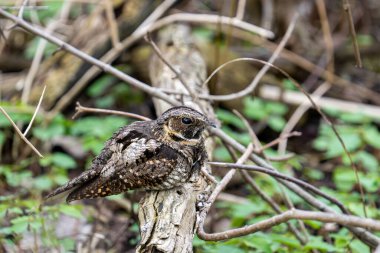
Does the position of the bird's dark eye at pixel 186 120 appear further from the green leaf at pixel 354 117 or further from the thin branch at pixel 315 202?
the green leaf at pixel 354 117

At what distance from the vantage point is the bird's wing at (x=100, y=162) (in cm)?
315

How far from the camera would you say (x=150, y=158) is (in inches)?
123

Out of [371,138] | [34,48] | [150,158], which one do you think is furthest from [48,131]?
[371,138]

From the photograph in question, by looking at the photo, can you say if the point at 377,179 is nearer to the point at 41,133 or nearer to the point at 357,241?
the point at 357,241

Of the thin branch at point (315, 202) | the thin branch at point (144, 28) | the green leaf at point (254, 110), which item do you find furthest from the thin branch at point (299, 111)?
the thin branch at point (315, 202)

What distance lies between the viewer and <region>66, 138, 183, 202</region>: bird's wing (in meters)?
3.04

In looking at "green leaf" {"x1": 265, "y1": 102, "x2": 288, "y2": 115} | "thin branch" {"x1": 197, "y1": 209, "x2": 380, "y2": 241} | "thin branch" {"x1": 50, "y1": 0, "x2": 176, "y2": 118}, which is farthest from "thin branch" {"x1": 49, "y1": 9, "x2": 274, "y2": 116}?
"thin branch" {"x1": 197, "y1": 209, "x2": 380, "y2": 241}

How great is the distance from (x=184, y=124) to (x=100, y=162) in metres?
0.49

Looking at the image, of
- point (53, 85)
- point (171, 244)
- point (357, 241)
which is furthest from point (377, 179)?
point (53, 85)

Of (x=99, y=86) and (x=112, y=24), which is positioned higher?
(x=112, y=24)

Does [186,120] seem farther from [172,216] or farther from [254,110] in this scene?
[254,110]

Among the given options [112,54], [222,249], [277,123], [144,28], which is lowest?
[222,249]

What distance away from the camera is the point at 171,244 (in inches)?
103

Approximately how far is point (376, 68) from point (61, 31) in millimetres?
3575
